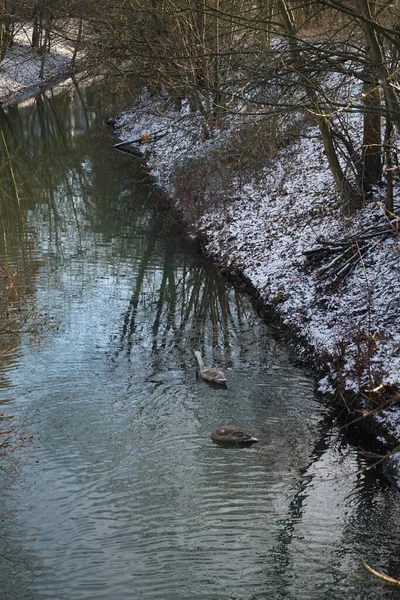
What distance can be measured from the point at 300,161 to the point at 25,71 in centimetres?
2868

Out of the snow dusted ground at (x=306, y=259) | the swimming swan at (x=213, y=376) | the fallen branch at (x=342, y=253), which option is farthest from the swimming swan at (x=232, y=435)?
the fallen branch at (x=342, y=253)

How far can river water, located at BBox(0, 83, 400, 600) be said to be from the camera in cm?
748

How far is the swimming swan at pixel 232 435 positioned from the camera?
9484 mm

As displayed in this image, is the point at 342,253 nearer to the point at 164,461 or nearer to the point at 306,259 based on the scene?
the point at 306,259

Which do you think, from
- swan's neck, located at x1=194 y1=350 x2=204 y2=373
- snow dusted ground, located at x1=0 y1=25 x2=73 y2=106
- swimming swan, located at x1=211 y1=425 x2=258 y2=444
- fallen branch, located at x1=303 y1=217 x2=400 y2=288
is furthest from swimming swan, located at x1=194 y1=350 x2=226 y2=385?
snow dusted ground, located at x1=0 y1=25 x2=73 y2=106

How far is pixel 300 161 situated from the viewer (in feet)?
66.5

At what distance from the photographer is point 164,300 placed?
50.4 feet

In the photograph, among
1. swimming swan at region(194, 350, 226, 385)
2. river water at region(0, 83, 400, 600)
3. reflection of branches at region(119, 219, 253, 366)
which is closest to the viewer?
river water at region(0, 83, 400, 600)

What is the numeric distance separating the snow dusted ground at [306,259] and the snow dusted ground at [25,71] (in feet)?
63.4

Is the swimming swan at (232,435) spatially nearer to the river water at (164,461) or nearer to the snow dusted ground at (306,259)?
the river water at (164,461)

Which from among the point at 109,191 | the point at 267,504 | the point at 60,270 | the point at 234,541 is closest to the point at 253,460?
the point at 267,504

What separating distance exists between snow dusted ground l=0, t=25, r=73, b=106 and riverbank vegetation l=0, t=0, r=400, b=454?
18292mm

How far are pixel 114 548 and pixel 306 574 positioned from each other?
1.97 m

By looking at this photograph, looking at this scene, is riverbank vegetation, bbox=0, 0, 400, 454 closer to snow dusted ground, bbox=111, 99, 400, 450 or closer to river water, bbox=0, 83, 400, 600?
snow dusted ground, bbox=111, 99, 400, 450
